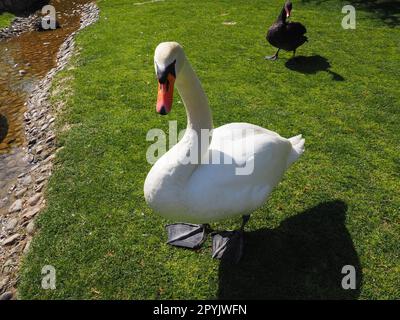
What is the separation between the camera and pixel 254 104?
6785 mm

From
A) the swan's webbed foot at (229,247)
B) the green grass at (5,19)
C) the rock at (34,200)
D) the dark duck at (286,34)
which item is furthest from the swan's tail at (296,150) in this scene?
the green grass at (5,19)

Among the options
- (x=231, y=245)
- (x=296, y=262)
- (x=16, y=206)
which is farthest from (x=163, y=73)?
(x=16, y=206)

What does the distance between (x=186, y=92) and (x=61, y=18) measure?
11540mm

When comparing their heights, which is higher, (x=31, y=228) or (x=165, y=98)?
(x=165, y=98)

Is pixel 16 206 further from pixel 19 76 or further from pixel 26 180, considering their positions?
pixel 19 76

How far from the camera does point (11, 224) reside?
4.70 m

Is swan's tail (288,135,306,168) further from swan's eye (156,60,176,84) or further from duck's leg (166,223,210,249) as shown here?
swan's eye (156,60,176,84)

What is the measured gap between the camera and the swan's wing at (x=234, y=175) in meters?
3.26

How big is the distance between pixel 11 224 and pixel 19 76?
522cm

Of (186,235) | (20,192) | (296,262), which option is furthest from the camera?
(20,192)

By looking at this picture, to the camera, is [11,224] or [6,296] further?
[11,224]

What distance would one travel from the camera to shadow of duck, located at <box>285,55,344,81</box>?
798cm
